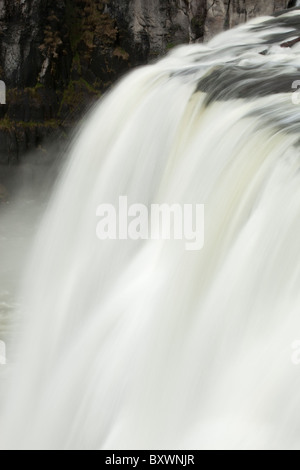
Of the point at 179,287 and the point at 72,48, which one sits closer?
the point at 179,287

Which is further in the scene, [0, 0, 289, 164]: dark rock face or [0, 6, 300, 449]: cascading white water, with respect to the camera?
[0, 0, 289, 164]: dark rock face

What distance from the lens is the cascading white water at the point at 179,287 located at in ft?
14.0

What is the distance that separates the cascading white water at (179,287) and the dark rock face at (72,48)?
10.2 ft

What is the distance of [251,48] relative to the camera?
895 cm

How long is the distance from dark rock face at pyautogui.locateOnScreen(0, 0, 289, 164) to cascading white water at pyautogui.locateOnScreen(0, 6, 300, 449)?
3120mm

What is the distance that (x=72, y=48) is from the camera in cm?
1159

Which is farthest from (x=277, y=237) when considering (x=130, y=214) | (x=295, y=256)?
(x=130, y=214)

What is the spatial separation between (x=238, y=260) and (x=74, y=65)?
7.75 meters

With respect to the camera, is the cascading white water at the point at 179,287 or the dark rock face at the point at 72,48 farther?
the dark rock face at the point at 72,48

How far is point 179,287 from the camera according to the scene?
17.5 feet

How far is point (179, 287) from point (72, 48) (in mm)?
7392

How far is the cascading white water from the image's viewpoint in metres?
4.28

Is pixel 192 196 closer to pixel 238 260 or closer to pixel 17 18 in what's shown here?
pixel 238 260

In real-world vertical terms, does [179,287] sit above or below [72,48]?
below
